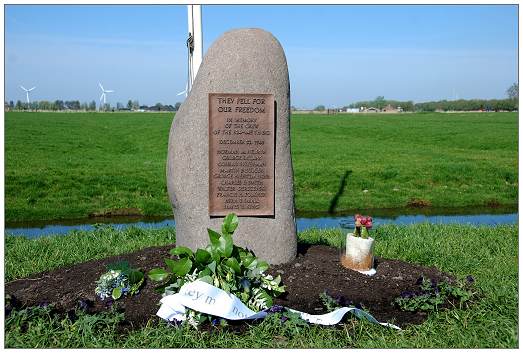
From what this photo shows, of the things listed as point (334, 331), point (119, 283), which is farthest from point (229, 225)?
point (334, 331)

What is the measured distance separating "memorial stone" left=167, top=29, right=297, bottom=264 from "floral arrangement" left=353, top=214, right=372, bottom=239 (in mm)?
748

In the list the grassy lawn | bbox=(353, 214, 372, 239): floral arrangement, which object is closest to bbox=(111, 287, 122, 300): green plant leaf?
the grassy lawn

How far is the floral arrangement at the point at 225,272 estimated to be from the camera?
16.6 ft

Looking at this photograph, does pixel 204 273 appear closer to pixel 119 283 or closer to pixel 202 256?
pixel 202 256

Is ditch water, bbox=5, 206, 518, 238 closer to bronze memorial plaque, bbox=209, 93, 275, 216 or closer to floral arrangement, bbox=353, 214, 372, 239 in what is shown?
floral arrangement, bbox=353, 214, 372, 239

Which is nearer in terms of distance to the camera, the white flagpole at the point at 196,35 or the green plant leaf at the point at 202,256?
the green plant leaf at the point at 202,256

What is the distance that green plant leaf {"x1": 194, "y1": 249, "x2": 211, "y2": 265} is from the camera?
507 centimetres

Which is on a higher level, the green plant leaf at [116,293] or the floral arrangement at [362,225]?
the floral arrangement at [362,225]

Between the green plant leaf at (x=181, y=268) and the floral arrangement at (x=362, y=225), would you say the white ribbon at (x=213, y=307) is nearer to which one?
the green plant leaf at (x=181, y=268)

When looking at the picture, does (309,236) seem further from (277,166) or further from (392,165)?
(392,165)

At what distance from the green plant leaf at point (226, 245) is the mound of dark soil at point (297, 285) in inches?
Answer: 26.6

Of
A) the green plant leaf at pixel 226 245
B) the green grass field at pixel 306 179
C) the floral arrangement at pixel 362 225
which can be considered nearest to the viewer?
the green plant leaf at pixel 226 245

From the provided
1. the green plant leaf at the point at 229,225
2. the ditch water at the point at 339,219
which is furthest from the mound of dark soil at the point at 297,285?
the ditch water at the point at 339,219

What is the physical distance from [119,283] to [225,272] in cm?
106
